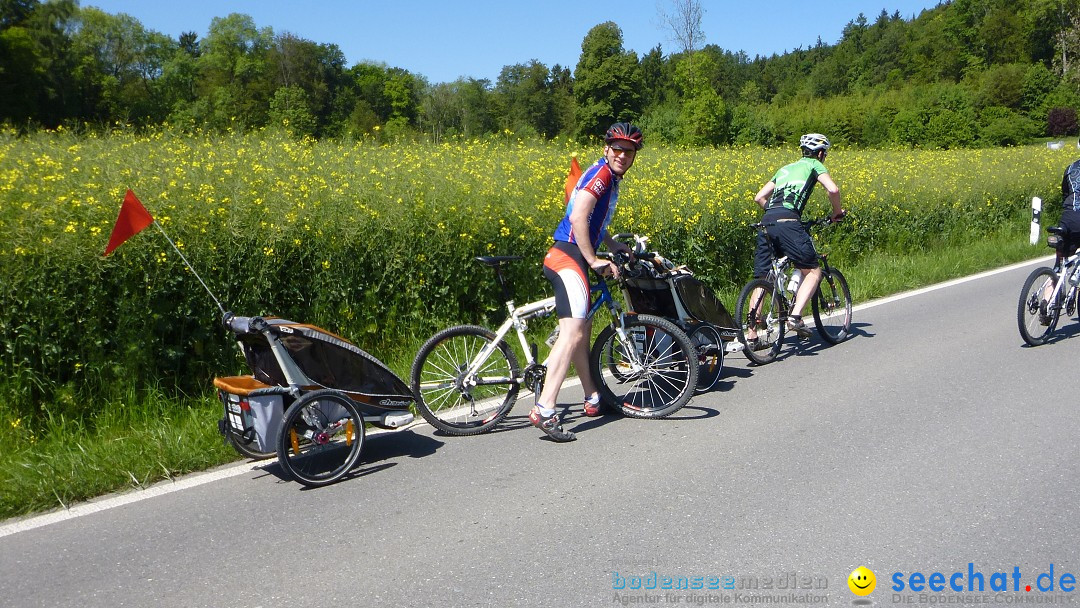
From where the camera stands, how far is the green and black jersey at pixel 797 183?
7969mm

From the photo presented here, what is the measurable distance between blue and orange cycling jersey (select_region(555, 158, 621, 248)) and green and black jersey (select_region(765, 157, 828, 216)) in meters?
2.94

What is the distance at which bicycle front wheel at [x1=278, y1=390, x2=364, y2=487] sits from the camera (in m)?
4.80

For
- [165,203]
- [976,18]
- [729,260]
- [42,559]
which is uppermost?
[976,18]

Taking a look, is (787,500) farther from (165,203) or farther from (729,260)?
(729,260)

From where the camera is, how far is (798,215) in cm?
802

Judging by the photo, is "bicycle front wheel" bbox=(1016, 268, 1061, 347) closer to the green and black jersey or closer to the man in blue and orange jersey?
the green and black jersey

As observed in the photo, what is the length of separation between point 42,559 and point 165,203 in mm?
3742

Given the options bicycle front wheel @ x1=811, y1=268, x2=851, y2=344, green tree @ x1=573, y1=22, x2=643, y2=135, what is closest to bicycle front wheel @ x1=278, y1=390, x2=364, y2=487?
bicycle front wheel @ x1=811, y1=268, x2=851, y2=344

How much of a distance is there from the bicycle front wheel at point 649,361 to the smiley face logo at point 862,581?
2484 mm

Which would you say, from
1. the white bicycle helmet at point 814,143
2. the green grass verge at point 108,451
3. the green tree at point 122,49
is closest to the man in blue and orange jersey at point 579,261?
the green grass verge at point 108,451

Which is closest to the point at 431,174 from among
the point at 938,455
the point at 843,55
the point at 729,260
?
the point at 729,260

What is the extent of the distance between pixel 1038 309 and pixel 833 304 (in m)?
1.87

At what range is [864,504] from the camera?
173 inches

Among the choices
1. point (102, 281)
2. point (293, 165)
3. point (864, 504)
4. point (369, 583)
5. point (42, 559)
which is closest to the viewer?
point (369, 583)
